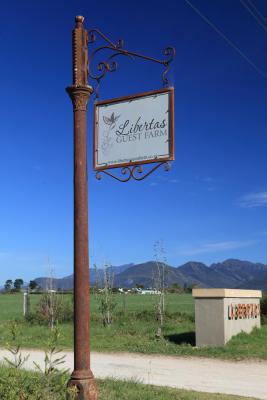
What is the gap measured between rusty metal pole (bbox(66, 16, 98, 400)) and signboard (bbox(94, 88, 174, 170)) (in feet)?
1.44

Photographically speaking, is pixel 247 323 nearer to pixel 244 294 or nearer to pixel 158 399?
pixel 244 294

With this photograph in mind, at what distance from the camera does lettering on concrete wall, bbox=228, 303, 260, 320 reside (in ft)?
47.5

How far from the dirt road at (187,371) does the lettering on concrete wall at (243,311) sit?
217 cm

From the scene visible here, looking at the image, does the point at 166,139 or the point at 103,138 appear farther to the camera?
the point at 103,138

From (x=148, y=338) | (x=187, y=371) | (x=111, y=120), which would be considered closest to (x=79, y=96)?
(x=111, y=120)

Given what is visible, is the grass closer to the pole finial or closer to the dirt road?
the dirt road

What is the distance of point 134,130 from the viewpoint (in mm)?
6211

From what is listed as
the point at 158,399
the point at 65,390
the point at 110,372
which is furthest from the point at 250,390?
the point at 65,390

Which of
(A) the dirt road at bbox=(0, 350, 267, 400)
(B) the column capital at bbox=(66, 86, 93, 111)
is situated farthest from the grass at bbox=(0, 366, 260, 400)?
(B) the column capital at bbox=(66, 86, 93, 111)

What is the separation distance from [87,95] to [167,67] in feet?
3.15

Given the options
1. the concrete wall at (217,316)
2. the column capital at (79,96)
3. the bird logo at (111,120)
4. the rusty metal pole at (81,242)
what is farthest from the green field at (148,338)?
the column capital at (79,96)

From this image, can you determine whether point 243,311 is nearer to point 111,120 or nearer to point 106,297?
point 106,297

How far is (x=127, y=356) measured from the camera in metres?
13.1

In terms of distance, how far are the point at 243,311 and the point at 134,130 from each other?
33.1 feet
